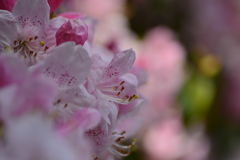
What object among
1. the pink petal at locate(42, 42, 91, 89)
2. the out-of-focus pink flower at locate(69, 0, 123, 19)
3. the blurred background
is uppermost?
the pink petal at locate(42, 42, 91, 89)

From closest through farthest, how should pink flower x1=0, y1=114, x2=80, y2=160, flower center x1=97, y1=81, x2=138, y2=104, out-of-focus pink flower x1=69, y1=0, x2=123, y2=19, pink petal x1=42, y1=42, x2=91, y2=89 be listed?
pink flower x1=0, y1=114, x2=80, y2=160, pink petal x1=42, y1=42, x2=91, y2=89, flower center x1=97, y1=81, x2=138, y2=104, out-of-focus pink flower x1=69, y1=0, x2=123, y2=19

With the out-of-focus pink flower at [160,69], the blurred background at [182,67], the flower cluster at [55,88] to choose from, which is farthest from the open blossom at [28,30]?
the out-of-focus pink flower at [160,69]

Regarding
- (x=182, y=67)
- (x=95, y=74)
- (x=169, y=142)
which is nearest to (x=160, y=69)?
(x=182, y=67)

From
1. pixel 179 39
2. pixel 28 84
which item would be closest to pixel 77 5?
pixel 179 39

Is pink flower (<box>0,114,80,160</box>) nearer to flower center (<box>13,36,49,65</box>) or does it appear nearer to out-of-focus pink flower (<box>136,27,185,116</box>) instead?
flower center (<box>13,36,49,65</box>)

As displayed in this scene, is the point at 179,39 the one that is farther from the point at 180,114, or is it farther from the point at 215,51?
the point at 180,114

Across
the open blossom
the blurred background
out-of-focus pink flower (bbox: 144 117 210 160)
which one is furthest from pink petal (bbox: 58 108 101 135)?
out-of-focus pink flower (bbox: 144 117 210 160)
